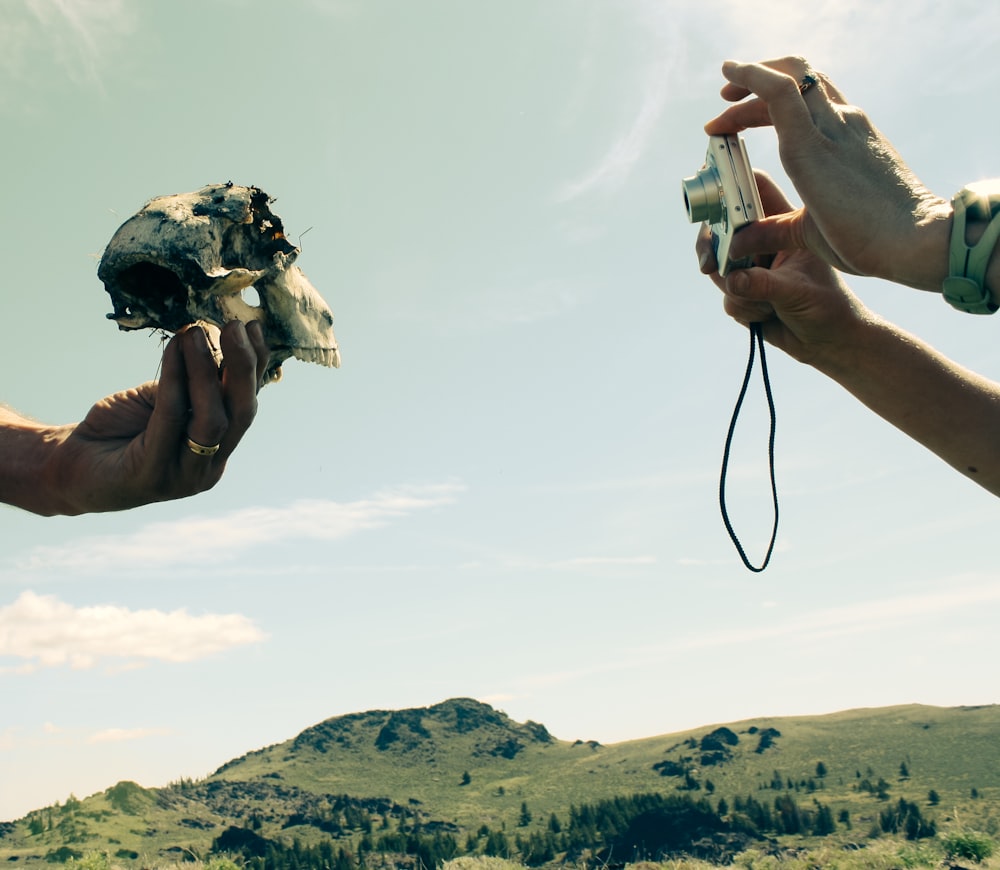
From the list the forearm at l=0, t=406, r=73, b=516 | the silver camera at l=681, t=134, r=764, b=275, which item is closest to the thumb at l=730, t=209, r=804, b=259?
the silver camera at l=681, t=134, r=764, b=275

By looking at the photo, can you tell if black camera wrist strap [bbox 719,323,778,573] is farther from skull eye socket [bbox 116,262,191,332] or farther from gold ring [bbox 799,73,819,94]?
skull eye socket [bbox 116,262,191,332]

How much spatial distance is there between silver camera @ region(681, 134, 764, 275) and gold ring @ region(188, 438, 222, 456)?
Result: 220 cm

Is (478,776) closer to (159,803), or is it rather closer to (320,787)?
(320,787)

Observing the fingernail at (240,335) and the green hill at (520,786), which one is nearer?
the fingernail at (240,335)

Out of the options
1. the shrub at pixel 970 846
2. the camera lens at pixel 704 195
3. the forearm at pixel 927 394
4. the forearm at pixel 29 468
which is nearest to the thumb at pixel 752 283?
Result: the camera lens at pixel 704 195

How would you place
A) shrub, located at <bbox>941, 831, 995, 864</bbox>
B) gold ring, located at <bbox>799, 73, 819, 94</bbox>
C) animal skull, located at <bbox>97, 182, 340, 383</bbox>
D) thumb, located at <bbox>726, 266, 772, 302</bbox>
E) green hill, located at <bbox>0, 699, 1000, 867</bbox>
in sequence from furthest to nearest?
green hill, located at <bbox>0, 699, 1000, 867</bbox>, shrub, located at <bbox>941, 831, 995, 864</bbox>, animal skull, located at <bbox>97, 182, 340, 383</bbox>, thumb, located at <bbox>726, 266, 772, 302</bbox>, gold ring, located at <bbox>799, 73, 819, 94</bbox>

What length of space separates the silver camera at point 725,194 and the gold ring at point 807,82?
0.59 metres

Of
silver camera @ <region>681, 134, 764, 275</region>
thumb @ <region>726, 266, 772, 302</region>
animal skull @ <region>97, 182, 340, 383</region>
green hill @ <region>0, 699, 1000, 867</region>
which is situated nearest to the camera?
silver camera @ <region>681, 134, 764, 275</region>

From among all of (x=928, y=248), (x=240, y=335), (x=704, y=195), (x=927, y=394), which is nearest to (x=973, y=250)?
(x=928, y=248)

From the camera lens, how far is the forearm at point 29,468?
152 inches

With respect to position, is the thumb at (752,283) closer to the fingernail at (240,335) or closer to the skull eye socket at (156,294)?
the fingernail at (240,335)

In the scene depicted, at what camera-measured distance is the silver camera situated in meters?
3.57

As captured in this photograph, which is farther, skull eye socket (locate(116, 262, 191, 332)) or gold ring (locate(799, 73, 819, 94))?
skull eye socket (locate(116, 262, 191, 332))

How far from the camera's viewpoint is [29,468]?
388 centimetres
